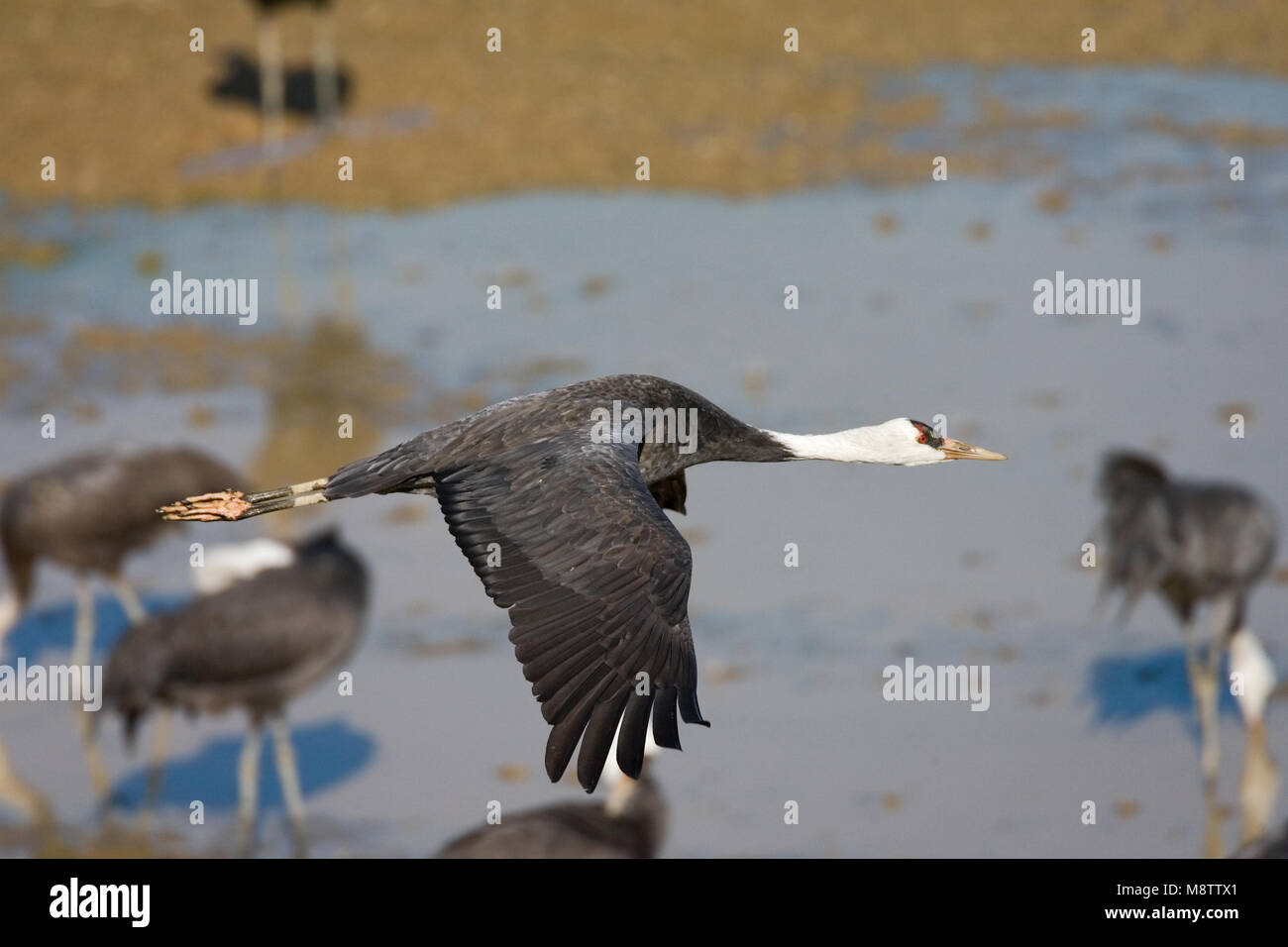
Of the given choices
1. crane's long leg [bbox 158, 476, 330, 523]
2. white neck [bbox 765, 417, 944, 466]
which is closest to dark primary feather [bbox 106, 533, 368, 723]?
crane's long leg [bbox 158, 476, 330, 523]

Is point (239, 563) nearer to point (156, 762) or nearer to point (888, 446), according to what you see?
point (156, 762)

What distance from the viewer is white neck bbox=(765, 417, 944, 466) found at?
9008mm

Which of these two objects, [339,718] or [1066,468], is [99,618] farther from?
[1066,468]

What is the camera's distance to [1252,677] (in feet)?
43.3

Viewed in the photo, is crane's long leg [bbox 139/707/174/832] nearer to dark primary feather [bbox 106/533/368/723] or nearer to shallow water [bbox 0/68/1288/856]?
shallow water [bbox 0/68/1288/856]

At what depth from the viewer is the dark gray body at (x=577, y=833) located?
1038cm

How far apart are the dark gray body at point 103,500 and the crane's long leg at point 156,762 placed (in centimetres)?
111

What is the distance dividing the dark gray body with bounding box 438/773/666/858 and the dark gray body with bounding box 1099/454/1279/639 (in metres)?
3.99

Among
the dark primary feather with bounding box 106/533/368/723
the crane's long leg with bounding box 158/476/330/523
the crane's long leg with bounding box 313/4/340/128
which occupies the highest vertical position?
the crane's long leg with bounding box 313/4/340/128

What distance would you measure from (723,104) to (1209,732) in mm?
13818

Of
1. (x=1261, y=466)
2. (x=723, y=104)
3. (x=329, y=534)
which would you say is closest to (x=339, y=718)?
(x=329, y=534)

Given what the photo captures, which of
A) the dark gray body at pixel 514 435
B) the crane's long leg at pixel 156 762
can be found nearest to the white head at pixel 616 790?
the dark gray body at pixel 514 435

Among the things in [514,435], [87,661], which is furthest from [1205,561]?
[87,661]

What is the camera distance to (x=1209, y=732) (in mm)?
13141
